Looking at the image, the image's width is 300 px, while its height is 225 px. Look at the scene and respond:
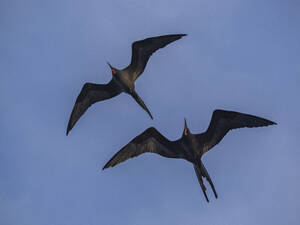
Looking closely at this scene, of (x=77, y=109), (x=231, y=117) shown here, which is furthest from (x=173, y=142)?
(x=77, y=109)

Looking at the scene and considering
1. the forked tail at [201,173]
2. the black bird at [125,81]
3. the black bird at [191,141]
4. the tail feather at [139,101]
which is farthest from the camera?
the black bird at [125,81]

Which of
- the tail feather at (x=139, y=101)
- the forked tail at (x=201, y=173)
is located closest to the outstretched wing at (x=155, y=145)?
the forked tail at (x=201, y=173)

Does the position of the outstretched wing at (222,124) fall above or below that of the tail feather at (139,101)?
below

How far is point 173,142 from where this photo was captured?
17.9 m

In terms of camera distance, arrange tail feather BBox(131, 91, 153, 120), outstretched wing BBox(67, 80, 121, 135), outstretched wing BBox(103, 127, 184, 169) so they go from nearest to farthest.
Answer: outstretched wing BBox(103, 127, 184, 169) → tail feather BBox(131, 91, 153, 120) → outstretched wing BBox(67, 80, 121, 135)

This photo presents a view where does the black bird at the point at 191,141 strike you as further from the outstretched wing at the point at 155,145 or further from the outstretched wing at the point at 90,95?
the outstretched wing at the point at 90,95

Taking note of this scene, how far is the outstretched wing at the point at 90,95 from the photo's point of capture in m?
20.5

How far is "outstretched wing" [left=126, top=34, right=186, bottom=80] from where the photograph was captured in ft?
64.0

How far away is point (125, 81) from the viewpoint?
65.1 feet

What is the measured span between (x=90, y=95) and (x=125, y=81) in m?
1.91

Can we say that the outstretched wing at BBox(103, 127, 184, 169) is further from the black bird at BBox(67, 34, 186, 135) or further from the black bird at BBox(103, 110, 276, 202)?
the black bird at BBox(67, 34, 186, 135)

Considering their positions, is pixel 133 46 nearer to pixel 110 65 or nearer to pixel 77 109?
pixel 110 65

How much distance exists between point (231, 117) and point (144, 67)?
4781 millimetres

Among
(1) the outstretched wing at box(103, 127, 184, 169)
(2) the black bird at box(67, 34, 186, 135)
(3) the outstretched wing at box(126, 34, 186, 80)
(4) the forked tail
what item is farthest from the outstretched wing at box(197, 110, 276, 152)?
(3) the outstretched wing at box(126, 34, 186, 80)
